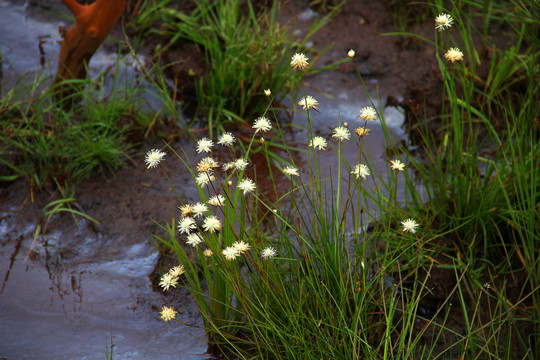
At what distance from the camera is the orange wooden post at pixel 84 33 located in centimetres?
336

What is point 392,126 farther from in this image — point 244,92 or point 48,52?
point 48,52

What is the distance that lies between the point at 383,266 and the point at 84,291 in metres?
1.49

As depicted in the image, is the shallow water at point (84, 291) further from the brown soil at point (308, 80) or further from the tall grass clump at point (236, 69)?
the tall grass clump at point (236, 69)

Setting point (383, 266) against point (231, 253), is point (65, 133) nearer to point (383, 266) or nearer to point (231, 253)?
point (231, 253)

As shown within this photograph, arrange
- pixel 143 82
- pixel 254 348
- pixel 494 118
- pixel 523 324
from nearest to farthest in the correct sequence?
1. pixel 254 348
2. pixel 523 324
3. pixel 494 118
4. pixel 143 82

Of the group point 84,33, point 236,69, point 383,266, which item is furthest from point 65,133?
point 383,266

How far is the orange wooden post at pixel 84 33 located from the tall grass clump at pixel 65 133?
103 mm

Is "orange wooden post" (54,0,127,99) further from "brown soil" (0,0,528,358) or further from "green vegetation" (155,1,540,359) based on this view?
"green vegetation" (155,1,540,359)

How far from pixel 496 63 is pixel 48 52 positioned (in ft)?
10.4

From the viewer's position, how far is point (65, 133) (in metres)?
3.26

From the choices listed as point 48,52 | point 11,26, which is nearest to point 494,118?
point 48,52

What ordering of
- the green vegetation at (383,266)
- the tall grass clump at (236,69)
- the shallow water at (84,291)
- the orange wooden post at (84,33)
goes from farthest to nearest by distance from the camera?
1. the tall grass clump at (236,69)
2. the orange wooden post at (84,33)
3. the shallow water at (84,291)
4. the green vegetation at (383,266)

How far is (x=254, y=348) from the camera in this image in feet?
7.21

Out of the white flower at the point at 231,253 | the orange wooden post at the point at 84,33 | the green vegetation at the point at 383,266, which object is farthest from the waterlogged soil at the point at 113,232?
the white flower at the point at 231,253
